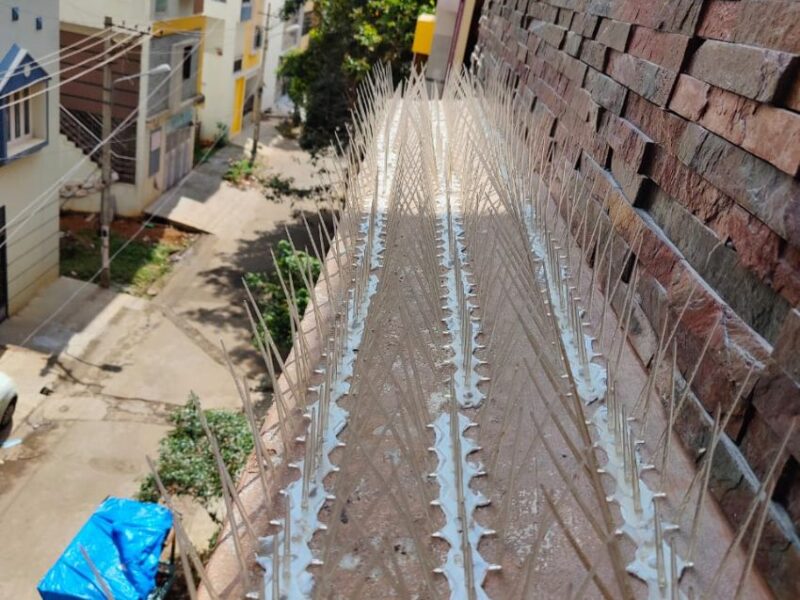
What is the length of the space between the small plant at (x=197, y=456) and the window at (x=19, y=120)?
4.96 meters

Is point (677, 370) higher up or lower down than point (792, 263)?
lower down

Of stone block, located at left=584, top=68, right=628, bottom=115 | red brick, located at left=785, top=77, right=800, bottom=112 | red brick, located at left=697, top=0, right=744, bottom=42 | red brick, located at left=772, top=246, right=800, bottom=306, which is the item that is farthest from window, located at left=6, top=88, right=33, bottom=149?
red brick, located at left=772, top=246, right=800, bottom=306

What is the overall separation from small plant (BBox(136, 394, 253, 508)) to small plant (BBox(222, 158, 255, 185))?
37.9ft

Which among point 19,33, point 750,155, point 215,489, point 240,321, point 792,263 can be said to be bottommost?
point 240,321

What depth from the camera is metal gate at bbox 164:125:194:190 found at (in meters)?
16.2

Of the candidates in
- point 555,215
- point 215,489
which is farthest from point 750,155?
point 215,489

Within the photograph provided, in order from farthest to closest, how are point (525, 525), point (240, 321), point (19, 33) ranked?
point (240, 321) < point (19, 33) < point (525, 525)

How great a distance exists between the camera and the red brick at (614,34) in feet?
9.28

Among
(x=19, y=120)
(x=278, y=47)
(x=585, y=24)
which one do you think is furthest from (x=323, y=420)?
(x=278, y=47)

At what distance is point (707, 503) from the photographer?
5.18ft

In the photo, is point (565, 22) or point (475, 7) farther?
point (475, 7)

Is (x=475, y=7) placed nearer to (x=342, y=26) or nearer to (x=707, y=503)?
(x=342, y=26)

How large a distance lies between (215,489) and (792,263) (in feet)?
19.4

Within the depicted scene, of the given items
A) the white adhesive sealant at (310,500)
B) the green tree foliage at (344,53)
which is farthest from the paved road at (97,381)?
the white adhesive sealant at (310,500)
